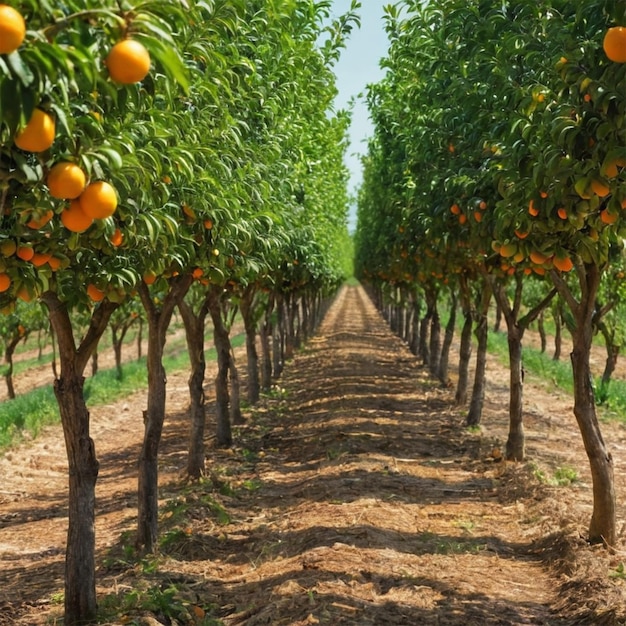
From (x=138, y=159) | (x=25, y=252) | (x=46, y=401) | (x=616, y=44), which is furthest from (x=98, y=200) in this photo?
(x=46, y=401)

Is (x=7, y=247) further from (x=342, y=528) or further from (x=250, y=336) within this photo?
(x=250, y=336)

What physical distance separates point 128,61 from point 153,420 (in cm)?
601

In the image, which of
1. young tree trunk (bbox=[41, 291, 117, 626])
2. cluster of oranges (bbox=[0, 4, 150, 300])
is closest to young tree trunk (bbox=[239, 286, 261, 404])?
young tree trunk (bbox=[41, 291, 117, 626])

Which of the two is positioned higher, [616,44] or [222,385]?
[616,44]

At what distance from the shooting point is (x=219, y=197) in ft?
17.6

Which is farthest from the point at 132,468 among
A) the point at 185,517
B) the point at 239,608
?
the point at 239,608

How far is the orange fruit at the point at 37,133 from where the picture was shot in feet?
7.50

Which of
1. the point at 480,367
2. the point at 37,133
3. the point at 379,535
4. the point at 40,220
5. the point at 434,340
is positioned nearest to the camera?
the point at 37,133

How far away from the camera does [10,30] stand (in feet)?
6.31

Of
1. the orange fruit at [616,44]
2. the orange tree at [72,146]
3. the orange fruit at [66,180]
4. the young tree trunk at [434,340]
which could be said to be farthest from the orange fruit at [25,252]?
the young tree trunk at [434,340]

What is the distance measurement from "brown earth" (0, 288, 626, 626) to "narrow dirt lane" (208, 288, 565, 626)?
24 millimetres

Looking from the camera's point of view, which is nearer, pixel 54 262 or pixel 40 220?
pixel 40 220

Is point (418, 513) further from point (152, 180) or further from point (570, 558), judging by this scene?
point (152, 180)

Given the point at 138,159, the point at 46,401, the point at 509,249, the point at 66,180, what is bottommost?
the point at 46,401
